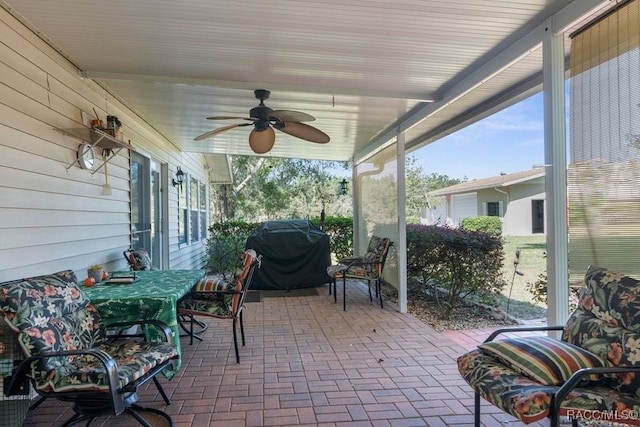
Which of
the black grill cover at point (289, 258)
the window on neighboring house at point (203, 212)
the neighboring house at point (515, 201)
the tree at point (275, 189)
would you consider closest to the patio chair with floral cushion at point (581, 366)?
the black grill cover at point (289, 258)

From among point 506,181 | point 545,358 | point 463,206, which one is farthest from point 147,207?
point 463,206

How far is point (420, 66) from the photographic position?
3.41m

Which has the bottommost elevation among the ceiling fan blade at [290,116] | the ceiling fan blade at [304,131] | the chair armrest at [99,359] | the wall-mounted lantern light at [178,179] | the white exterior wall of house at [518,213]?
the chair armrest at [99,359]

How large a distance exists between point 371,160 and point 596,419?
5670 millimetres

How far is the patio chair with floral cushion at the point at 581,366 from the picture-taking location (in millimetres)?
1647

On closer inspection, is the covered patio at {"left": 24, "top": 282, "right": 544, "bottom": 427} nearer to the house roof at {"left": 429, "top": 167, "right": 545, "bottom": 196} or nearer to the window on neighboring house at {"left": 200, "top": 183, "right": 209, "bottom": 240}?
the window on neighboring house at {"left": 200, "top": 183, "right": 209, "bottom": 240}

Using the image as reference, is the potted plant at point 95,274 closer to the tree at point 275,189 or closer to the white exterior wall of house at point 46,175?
the white exterior wall of house at point 46,175

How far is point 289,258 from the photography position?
681 cm

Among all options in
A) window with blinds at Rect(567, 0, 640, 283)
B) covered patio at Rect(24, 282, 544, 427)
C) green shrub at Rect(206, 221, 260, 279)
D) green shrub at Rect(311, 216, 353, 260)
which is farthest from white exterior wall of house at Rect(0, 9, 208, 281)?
green shrub at Rect(311, 216, 353, 260)

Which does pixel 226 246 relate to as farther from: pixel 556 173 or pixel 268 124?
pixel 556 173

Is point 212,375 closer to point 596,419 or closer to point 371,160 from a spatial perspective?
point 596,419

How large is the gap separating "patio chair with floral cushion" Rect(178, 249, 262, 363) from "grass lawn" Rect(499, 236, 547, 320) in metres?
2.63

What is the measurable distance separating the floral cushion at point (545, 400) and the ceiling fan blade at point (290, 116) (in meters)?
2.63

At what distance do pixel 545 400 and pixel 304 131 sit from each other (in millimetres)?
3105
